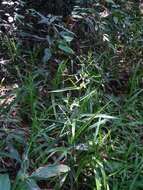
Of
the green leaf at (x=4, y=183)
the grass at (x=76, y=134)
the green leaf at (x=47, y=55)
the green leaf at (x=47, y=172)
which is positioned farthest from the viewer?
the green leaf at (x=47, y=55)

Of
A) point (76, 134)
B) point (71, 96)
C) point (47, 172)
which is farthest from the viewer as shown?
point (71, 96)

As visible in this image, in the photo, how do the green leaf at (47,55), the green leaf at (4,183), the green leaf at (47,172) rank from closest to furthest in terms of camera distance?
the green leaf at (4,183)
the green leaf at (47,172)
the green leaf at (47,55)

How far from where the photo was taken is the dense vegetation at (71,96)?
2115mm

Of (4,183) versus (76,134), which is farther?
(76,134)

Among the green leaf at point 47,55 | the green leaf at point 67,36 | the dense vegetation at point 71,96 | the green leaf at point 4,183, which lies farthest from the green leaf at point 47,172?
the green leaf at point 67,36

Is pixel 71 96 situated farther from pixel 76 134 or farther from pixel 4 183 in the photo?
pixel 4 183

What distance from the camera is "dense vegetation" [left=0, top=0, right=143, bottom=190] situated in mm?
2115

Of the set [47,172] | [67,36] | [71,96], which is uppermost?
[67,36]

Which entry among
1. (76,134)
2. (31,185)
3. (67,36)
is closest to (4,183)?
(31,185)

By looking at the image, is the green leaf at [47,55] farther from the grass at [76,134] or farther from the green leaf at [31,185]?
the green leaf at [31,185]

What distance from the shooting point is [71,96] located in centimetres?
270

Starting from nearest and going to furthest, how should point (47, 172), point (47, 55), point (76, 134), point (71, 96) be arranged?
point (47, 172)
point (76, 134)
point (71, 96)
point (47, 55)

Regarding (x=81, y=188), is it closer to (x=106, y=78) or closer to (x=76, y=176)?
(x=76, y=176)

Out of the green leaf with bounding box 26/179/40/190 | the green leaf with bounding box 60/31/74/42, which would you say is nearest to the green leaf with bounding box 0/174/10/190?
the green leaf with bounding box 26/179/40/190
